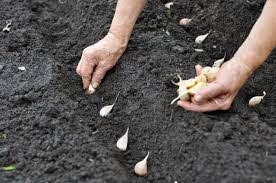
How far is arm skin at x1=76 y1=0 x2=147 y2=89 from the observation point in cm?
203

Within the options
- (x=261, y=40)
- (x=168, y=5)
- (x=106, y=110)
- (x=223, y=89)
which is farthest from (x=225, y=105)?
(x=168, y=5)

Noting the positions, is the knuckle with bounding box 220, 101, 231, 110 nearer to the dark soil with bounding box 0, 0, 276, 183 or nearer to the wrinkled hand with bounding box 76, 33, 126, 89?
the dark soil with bounding box 0, 0, 276, 183

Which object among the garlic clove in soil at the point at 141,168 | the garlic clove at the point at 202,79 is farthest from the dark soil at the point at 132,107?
the garlic clove at the point at 202,79

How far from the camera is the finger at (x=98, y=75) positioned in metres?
2.07

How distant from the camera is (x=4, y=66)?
228 cm

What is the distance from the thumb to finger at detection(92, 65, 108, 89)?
1.70ft

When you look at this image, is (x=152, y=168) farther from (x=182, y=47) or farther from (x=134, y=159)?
(x=182, y=47)

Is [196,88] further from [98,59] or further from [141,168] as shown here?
[98,59]

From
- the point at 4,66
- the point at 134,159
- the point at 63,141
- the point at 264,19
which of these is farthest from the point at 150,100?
the point at 4,66

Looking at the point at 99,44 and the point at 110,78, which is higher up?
the point at 99,44

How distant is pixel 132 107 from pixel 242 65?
1.57 ft

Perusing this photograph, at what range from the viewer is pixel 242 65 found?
1.71 m

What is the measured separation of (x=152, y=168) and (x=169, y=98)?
29 cm

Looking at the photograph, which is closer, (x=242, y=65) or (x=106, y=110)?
(x=242, y=65)
